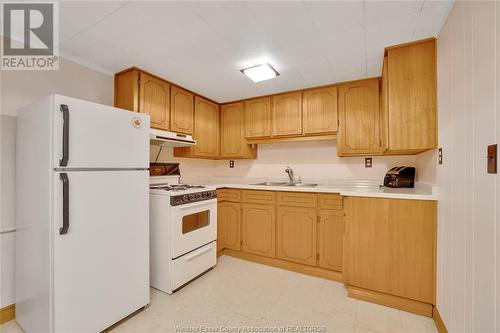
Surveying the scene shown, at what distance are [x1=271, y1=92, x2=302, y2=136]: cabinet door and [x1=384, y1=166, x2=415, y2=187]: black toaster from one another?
3.77 feet

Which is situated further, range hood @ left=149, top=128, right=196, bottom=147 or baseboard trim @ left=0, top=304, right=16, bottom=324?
range hood @ left=149, top=128, right=196, bottom=147

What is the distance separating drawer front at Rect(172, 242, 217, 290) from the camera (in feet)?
6.72

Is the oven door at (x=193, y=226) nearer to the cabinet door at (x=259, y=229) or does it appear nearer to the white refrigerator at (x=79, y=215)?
the white refrigerator at (x=79, y=215)

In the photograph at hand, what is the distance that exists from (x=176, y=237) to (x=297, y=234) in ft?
4.33

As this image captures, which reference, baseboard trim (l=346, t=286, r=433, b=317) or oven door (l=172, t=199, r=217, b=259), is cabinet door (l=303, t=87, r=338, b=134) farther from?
baseboard trim (l=346, t=286, r=433, b=317)

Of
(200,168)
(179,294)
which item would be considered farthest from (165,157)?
(179,294)

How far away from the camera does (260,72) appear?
2.28 meters

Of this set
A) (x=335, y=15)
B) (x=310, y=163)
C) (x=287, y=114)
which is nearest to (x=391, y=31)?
(x=335, y=15)

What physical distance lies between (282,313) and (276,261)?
2.87 feet

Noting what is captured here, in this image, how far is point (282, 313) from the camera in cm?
177

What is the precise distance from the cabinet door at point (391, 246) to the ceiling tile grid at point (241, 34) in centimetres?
132

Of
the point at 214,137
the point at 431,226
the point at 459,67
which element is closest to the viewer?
the point at 459,67

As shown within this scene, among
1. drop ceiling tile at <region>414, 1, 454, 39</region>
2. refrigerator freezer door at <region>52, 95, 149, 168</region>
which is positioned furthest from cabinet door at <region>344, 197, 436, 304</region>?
refrigerator freezer door at <region>52, 95, 149, 168</region>

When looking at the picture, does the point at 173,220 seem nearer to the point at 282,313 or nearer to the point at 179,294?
the point at 179,294
